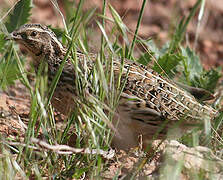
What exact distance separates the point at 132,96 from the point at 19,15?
58.0 inches

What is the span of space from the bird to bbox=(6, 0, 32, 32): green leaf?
513 millimetres

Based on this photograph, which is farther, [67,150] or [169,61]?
[169,61]

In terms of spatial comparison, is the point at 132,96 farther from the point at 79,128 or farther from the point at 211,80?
the point at 211,80

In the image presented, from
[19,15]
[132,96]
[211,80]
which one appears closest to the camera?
[132,96]

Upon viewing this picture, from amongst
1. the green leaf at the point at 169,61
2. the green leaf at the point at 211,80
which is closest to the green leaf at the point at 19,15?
the green leaf at the point at 169,61

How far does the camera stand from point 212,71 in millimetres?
5180

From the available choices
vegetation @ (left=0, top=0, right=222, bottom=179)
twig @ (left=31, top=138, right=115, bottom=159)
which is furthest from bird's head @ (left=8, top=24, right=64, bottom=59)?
twig @ (left=31, top=138, right=115, bottom=159)

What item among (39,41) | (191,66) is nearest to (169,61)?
(191,66)

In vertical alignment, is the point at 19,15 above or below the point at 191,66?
above

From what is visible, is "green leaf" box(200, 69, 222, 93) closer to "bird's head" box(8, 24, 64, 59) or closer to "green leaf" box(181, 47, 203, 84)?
"green leaf" box(181, 47, 203, 84)

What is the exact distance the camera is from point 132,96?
159 inches

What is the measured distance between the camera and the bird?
13.2 feet

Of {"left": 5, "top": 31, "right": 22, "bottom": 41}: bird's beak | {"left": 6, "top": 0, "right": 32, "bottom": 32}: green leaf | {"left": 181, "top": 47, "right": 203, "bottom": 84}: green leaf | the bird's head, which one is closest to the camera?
{"left": 5, "top": 31, "right": 22, "bottom": 41}: bird's beak

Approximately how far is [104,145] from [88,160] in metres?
0.29
